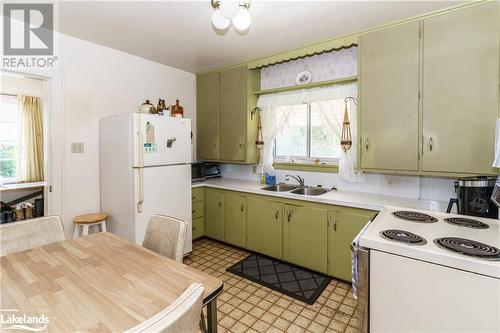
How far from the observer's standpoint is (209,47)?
2.81m

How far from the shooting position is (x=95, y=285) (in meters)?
1.09

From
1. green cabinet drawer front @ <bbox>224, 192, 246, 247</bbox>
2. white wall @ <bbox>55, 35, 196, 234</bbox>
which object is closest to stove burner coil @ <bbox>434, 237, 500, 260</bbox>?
green cabinet drawer front @ <bbox>224, 192, 246, 247</bbox>

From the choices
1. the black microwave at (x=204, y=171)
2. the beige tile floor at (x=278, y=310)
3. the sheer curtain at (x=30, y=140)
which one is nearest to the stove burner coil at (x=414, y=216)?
the beige tile floor at (x=278, y=310)

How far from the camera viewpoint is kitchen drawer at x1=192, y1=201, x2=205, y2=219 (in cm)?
337

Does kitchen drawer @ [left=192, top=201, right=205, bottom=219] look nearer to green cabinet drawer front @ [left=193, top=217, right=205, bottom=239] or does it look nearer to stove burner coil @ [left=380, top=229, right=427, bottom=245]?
green cabinet drawer front @ [left=193, top=217, right=205, bottom=239]

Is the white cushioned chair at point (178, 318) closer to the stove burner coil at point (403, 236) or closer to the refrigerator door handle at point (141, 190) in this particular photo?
the stove burner coil at point (403, 236)

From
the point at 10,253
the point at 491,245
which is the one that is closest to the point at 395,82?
the point at 491,245

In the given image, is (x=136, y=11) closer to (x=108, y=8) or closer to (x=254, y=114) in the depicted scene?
(x=108, y=8)

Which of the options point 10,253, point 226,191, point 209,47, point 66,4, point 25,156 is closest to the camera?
point 10,253

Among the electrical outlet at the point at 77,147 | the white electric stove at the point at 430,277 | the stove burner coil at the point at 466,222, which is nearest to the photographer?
the white electric stove at the point at 430,277

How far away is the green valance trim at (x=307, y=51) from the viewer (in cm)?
250

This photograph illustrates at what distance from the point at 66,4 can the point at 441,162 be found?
10.7 ft

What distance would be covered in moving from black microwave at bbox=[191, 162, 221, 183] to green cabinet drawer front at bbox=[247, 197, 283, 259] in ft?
2.95

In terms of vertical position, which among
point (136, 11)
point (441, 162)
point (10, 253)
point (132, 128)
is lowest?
point (10, 253)
